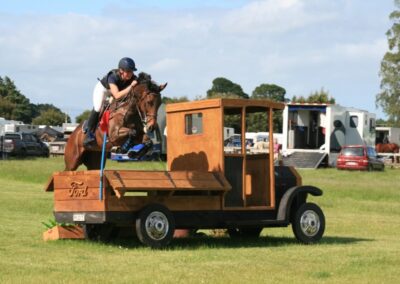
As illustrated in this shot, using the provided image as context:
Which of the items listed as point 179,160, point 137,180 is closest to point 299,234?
point 179,160

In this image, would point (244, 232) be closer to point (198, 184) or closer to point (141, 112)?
point (198, 184)

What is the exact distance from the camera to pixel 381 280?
9.80 metres

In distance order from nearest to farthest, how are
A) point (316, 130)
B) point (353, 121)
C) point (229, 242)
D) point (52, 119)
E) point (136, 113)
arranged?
1. point (136, 113)
2. point (229, 242)
3. point (316, 130)
4. point (353, 121)
5. point (52, 119)

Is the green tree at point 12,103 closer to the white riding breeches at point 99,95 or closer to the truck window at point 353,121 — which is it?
the truck window at point 353,121

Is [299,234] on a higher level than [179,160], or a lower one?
lower

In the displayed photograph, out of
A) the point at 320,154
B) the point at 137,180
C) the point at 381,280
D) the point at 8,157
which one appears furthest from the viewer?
the point at 8,157

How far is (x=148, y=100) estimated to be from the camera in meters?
13.1

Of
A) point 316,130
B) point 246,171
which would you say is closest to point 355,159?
point 316,130

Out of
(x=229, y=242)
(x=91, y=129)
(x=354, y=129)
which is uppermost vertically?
(x=354, y=129)

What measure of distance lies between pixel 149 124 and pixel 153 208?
4.55ft

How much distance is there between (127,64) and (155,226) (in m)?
2.76

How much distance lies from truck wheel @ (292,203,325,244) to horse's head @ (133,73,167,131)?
112 inches

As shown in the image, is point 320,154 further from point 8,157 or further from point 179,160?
point 179,160

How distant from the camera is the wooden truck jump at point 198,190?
1235 centimetres
